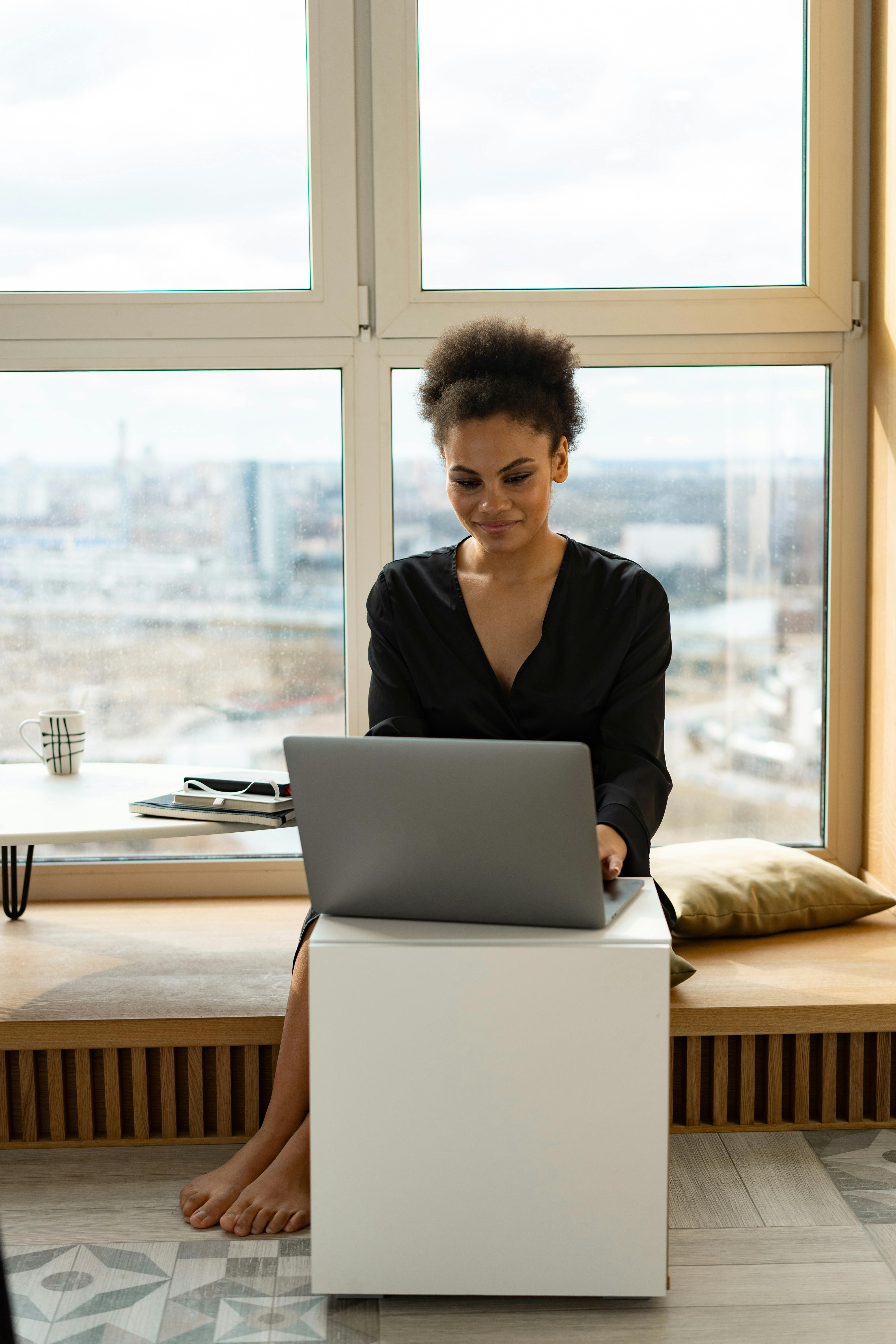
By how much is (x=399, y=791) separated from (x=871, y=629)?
173cm

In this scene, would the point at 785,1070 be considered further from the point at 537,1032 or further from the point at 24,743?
the point at 24,743

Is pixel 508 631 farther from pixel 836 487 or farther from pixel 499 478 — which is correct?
pixel 836 487

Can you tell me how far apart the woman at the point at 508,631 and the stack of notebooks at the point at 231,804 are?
0.66 feet

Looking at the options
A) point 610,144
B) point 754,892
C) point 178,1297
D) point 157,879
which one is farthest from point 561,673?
point 610,144

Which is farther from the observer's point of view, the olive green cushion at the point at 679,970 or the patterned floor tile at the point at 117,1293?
the olive green cushion at the point at 679,970

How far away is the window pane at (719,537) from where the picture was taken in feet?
9.16

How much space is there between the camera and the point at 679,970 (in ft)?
6.59

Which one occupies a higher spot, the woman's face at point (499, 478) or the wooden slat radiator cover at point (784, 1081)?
the woman's face at point (499, 478)

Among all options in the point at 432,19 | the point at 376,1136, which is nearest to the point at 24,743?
the point at 376,1136

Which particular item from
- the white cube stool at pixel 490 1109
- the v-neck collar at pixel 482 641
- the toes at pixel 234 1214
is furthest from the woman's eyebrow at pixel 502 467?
the toes at pixel 234 1214

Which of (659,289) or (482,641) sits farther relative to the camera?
(659,289)

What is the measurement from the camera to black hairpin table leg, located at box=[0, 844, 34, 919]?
2.50 meters

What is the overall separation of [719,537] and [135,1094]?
5.78 ft

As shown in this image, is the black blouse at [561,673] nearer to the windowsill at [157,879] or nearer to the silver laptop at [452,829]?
the silver laptop at [452,829]
